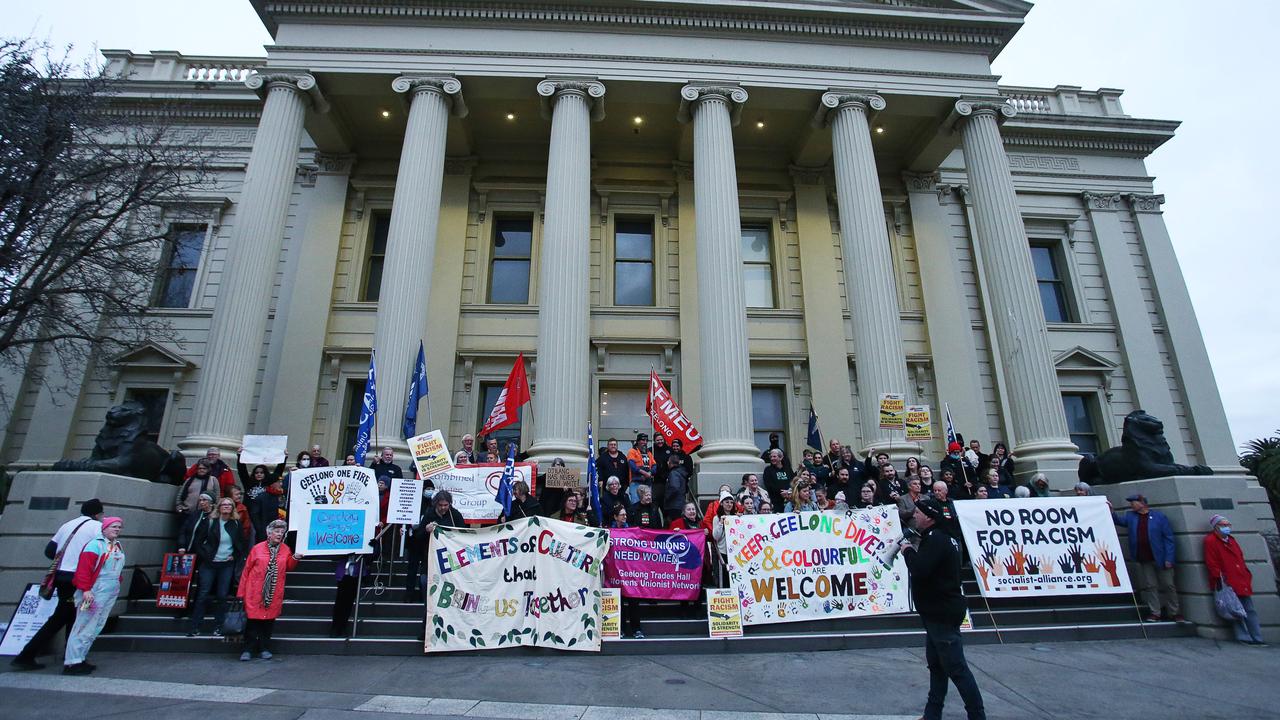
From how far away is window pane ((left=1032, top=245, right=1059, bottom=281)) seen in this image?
19.9 meters

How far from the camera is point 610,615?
320 inches

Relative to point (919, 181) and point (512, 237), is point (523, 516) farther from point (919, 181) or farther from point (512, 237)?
point (919, 181)

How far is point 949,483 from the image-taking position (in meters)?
11.6

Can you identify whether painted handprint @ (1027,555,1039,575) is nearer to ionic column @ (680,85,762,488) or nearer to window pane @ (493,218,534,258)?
ionic column @ (680,85,762,488)

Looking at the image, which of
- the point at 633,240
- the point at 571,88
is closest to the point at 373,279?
the point at 633,240

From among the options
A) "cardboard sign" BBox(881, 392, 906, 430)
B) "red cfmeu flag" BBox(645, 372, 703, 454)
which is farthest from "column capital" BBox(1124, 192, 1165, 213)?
"red cfmeu flag" BBox(645, 372, 703, 454)

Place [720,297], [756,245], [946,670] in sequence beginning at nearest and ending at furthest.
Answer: [946,670], [720,297], [756,245]

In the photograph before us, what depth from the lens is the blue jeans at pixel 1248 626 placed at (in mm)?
8445

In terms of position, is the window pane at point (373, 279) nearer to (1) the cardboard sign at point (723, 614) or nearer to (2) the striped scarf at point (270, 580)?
(2) the striped scarf at point (270, 580)

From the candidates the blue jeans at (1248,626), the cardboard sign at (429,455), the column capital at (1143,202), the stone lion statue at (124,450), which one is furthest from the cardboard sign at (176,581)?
the column capital at (1143,202)

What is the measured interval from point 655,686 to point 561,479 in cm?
541

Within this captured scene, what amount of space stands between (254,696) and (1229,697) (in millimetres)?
9414

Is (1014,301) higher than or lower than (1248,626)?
higher

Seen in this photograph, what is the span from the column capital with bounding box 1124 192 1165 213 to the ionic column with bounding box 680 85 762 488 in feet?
44.9
